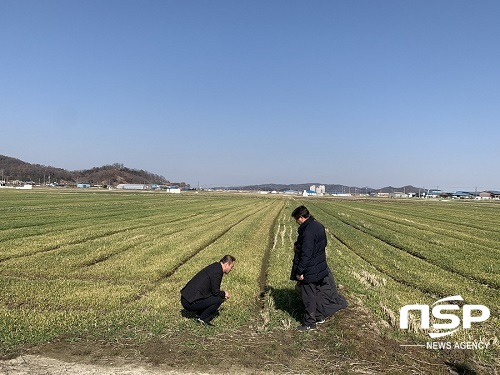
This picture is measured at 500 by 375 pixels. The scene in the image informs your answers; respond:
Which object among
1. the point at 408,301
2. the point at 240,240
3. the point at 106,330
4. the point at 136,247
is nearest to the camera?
the point at 106,330

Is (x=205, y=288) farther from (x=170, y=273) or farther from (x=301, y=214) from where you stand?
(x=170, y=273)

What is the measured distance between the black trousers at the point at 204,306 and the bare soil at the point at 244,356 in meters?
0.59

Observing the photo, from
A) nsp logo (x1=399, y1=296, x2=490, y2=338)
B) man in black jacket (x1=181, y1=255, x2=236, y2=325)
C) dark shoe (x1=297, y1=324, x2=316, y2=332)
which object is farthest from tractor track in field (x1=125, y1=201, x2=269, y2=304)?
nsp logo (x1=399, y1=296, x2=490, y2=338)

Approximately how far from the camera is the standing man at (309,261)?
848 centimetres

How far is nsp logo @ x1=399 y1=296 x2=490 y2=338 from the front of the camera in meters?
9.21

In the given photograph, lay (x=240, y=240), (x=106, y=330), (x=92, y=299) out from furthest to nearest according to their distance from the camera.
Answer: (x=240, y=240) → (x=92, y=299) → (x=106, y=330)

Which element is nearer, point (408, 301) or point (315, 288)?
point (315, 288)

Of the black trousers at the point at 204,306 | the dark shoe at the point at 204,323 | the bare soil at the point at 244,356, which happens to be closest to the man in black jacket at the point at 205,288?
the black trousers at the point at 204,306

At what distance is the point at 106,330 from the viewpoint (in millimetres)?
8602

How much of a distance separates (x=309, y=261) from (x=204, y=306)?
2583mm

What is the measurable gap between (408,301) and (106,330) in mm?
8315

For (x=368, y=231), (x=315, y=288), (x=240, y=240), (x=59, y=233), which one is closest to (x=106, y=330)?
(x=315, y=288)

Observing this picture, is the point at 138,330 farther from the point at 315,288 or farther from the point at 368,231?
the point at 368,231

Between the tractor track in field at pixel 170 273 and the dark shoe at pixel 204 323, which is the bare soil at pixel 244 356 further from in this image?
the tractor track in field at pixel 170 273
